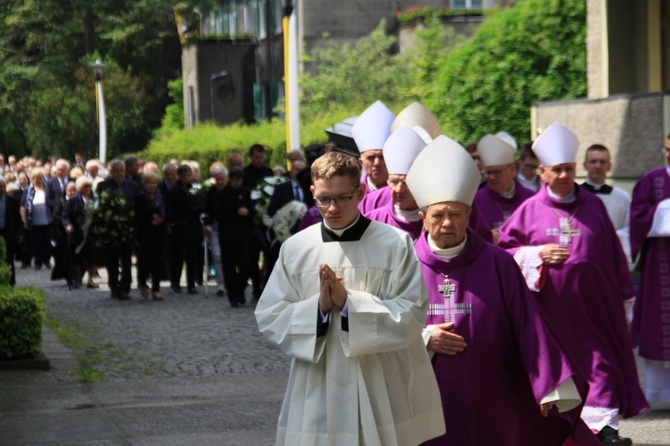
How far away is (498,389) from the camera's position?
6070 millimetres

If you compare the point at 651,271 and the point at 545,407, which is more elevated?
the point at 651,271

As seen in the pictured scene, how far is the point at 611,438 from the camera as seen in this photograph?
8.18 metres

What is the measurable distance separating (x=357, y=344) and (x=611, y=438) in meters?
3.32

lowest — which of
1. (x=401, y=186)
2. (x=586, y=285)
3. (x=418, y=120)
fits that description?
(x=586, y=285)

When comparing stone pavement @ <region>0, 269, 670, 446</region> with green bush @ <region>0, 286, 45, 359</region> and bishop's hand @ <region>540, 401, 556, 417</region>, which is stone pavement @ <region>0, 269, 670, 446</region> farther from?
bishop's hand @ <region>540, 401, 556, 417</region>

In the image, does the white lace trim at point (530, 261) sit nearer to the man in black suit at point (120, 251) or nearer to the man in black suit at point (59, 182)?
the man in black suit at point (120, 251)

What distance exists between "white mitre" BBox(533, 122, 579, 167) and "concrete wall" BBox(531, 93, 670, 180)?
5704mm

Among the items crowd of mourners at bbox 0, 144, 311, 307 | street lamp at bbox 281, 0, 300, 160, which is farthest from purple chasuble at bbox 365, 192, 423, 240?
street lamp at bbox 281, 0, 300, 160

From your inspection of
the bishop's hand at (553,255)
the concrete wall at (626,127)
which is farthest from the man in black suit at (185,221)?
the bishop's hand at (553,255)

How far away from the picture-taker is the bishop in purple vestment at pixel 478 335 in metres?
6.00

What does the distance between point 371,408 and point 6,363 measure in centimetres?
668

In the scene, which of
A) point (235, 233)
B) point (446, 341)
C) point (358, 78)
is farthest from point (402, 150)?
point (358, 78)

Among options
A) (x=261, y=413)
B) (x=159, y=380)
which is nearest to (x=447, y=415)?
(x=261, y=413)

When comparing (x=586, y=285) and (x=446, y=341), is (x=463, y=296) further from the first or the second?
(x=586, y=285)
